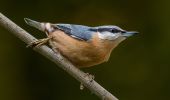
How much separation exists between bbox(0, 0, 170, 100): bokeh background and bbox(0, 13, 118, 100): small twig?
6.52ft

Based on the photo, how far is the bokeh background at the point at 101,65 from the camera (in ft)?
18.4

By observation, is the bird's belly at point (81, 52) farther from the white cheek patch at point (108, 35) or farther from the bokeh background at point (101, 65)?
the bokeh background at point (101, 65)

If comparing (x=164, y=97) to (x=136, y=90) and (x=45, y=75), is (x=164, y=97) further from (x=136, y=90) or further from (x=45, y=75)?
(x=45, y=75)

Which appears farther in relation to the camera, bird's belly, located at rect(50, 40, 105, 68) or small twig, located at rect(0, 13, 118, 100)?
bird's belly, located at rect(50, 40, 105, 68)

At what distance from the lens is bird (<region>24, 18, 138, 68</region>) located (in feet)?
12.3

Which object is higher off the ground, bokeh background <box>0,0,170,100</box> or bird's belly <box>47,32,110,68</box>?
bird's belly <box>47,32,110,68</box>

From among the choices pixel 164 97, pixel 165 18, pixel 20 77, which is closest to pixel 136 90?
pixel 164 97

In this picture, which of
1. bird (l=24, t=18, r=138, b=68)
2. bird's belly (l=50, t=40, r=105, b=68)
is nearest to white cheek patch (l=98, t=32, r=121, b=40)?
bird (l=24, t=18, r=138, b=68)

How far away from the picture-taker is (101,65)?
5.65 m

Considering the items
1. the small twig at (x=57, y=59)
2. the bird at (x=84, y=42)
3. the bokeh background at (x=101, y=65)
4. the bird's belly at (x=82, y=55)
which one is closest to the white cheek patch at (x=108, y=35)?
the bird at (x=84, y=42)

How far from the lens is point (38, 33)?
18.4ft

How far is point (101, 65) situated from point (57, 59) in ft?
6.81

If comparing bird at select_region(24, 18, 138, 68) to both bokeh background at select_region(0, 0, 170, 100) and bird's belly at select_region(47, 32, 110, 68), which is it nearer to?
bird's belly at select_region(47, 32, 110, 68)

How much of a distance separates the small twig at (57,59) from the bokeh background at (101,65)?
1.99 m
